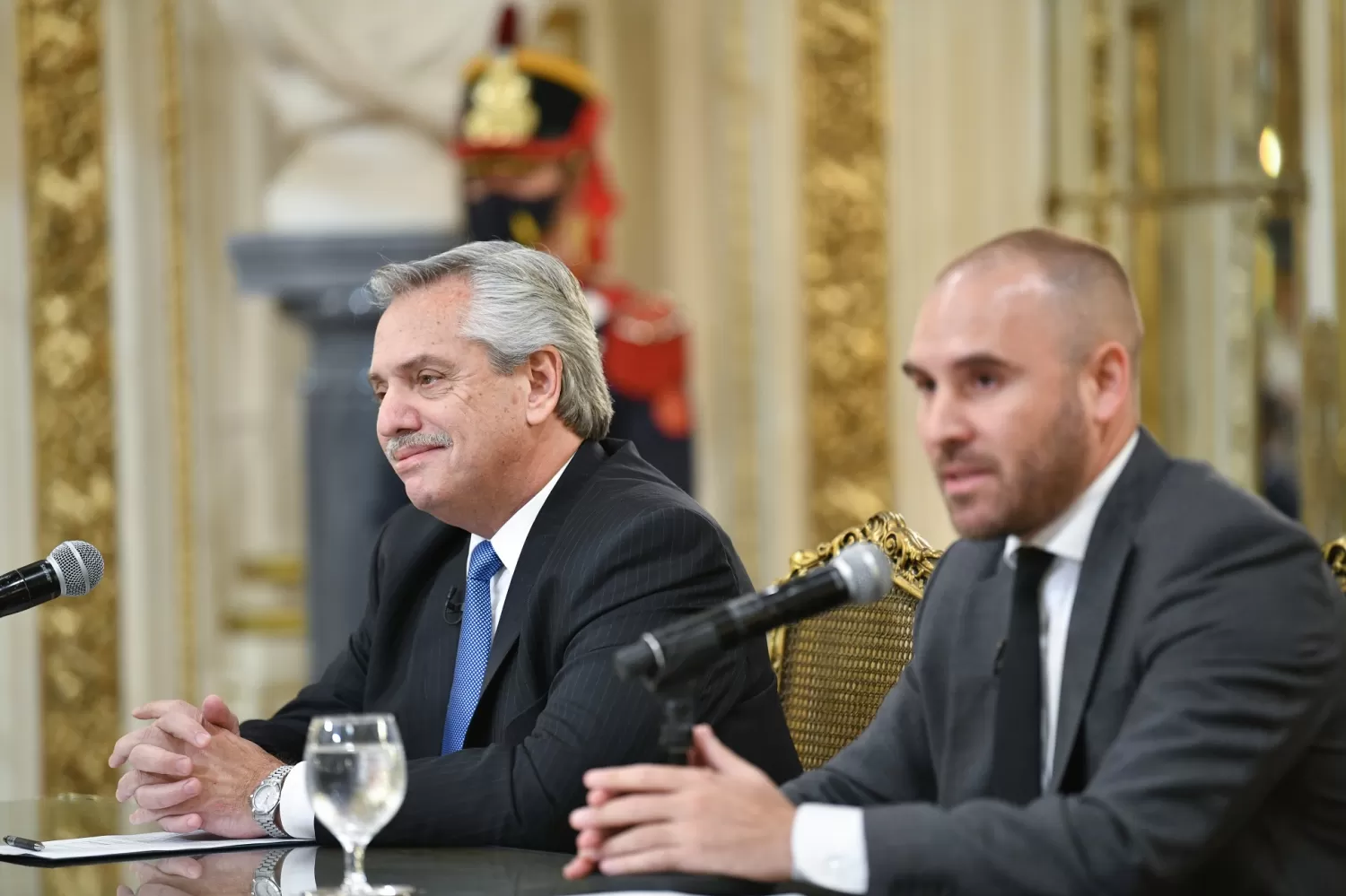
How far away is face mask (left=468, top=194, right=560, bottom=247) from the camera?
19.2 feet

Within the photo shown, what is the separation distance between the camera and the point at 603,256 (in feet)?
20.9

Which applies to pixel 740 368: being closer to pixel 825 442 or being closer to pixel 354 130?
pixel 825 442

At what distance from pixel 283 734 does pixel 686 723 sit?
113cm

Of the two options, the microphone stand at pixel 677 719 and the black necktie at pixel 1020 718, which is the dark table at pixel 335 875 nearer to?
the microphone stand at pixel 677 719

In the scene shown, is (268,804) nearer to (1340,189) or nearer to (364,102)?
(364,102)

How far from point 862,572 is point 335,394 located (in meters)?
4.44

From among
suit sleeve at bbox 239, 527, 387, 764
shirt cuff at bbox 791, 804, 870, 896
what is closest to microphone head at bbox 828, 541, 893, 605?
shirt cuff at bbox 791, 804, 870, 896

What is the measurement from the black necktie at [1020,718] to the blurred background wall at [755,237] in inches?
164

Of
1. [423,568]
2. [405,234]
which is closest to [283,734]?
[423,568]

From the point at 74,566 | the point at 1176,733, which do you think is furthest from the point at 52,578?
the point at 1176,733

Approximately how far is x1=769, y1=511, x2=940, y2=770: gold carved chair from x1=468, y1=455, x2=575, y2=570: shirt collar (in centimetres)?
41

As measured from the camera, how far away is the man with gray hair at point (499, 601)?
7.53 feet

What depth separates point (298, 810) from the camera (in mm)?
2314

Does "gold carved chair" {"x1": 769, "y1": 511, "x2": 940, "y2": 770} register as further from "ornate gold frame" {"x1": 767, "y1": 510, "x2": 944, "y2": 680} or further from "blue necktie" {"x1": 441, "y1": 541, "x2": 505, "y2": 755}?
"blue necktie" {"x1": 441, "y1": 541, "x2": 505, "y2": 755}
